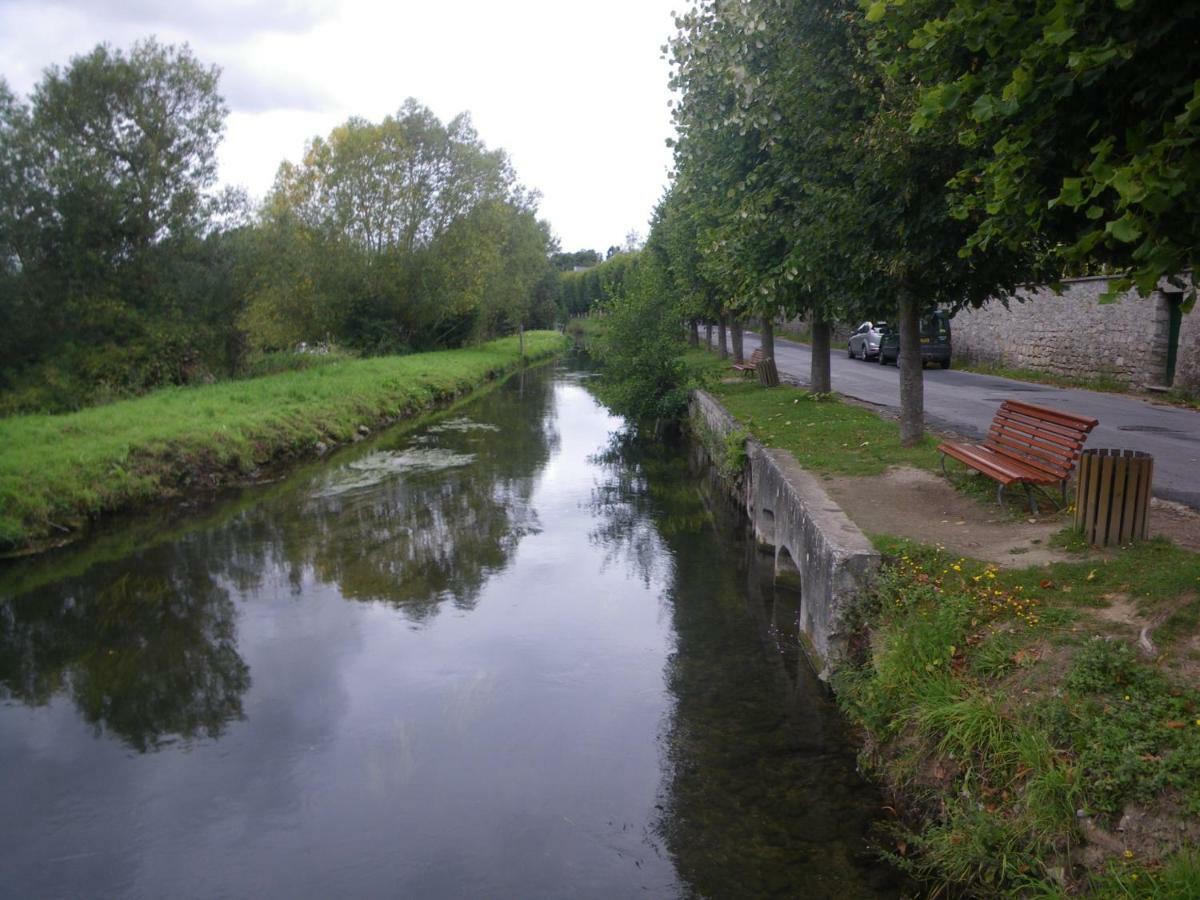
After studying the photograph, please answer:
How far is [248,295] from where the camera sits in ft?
81.9

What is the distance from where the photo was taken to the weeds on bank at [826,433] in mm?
10633

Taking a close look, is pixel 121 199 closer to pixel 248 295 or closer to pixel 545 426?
pixel 248 295

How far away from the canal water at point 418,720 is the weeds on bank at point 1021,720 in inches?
19.4

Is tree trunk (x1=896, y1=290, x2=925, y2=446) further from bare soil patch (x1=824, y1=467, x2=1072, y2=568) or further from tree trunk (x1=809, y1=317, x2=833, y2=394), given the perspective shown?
tree trunk (x1=809, y1=317, x2=833, y2=394)

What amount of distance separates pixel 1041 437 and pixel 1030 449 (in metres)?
0.16

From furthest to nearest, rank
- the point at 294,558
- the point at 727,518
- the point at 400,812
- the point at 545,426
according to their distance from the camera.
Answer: the point at 545,426 < the point at 727,518 < the point at 294,558 < the point at 400,812

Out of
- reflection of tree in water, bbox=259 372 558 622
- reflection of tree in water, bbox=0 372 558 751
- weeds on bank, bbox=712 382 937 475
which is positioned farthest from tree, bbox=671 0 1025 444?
reflection of tree in water, bbox=0 372 558 751

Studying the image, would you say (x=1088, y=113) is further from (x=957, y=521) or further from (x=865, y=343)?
(x=865, y=343)

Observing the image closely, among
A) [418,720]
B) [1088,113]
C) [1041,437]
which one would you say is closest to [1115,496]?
[1041,437]

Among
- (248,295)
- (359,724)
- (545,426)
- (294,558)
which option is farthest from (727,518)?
(248,295)

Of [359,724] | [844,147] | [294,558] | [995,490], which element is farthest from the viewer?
[294,558]

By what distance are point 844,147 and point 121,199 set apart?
19.3 meters

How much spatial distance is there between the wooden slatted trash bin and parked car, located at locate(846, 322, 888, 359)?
2413 cm

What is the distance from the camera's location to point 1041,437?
7.76m
